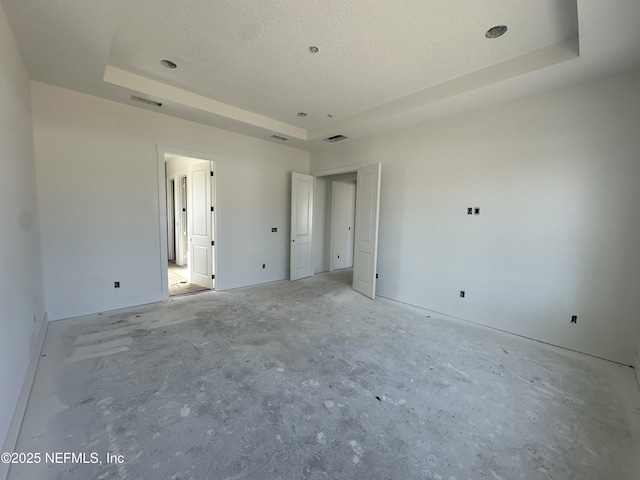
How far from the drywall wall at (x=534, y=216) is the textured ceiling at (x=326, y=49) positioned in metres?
0.35

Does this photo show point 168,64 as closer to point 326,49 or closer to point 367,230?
point 326,49

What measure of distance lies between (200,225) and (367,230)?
10.00 feet

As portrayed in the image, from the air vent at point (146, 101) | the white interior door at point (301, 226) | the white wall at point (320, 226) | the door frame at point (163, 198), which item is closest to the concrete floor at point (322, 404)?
the door frame at point (163, 198)

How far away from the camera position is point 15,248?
6.78ft

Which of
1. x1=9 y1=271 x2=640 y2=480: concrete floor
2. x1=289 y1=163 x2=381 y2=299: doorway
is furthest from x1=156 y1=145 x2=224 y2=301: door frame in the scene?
x1=289 y1=163 x2=381 y2=299: doorway

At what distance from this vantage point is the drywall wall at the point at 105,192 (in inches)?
127

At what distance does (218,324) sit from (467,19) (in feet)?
12.9

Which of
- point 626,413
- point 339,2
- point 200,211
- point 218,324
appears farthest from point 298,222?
point 626,413

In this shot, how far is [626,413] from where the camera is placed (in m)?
1.99

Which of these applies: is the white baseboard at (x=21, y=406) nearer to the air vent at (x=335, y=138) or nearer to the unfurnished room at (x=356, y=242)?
the unfurnished room at (x=356, y=242)

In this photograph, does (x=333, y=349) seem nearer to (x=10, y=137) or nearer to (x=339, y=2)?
(x=339, y=2)

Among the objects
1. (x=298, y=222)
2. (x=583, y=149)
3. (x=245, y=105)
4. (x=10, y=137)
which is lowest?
(x=298, y=222)

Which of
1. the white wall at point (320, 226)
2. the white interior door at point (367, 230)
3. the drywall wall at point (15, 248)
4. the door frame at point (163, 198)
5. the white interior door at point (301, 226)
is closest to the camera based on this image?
the drywall wall at point (15, 248)

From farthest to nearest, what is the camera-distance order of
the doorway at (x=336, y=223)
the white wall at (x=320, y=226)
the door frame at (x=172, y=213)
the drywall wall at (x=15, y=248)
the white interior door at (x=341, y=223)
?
the door frame at (x=172, y=213), the white interior door at (x=341, y=223), the white wall at (x=320, y=226), the doorway at (x=336, y=223), the drywall wall at (x=15, y=248)
